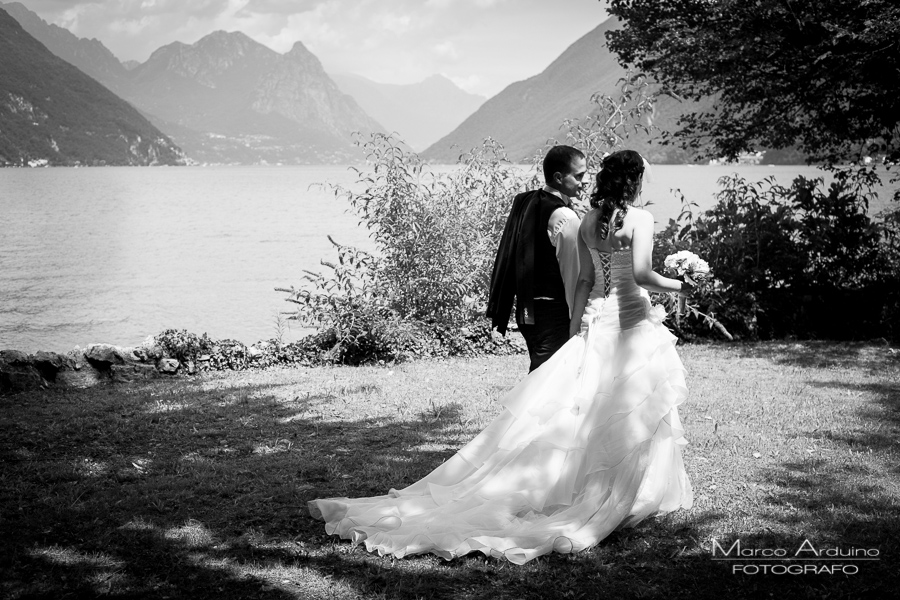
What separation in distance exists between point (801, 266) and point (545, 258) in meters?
8.21

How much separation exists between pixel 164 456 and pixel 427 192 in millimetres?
6385

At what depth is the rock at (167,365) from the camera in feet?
34.6

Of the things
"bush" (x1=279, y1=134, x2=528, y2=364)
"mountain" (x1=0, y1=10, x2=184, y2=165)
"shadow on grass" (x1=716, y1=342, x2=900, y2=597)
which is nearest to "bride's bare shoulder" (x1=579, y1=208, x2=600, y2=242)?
"shadow on grass" (x1=716, y1=342, x2=900, y2=597)

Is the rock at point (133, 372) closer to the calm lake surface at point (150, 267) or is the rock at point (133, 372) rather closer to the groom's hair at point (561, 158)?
the calm lake surface at point (150, 267)

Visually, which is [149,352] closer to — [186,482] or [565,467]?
[186,482]

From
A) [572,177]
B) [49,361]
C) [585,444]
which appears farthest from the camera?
[49,361]

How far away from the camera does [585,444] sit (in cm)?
497

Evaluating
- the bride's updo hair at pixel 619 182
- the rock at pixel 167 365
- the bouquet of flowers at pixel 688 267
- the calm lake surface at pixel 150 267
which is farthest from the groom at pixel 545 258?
the calm lake surface at pixel 150 267

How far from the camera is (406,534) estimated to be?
471 centimetres

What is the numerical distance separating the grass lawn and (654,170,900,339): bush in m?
1.96

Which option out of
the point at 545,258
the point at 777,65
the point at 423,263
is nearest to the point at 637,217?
the point at 545,258

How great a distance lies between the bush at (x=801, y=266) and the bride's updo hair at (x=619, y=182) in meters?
7.41

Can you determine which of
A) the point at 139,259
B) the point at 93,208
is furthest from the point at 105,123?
the point at 139,259

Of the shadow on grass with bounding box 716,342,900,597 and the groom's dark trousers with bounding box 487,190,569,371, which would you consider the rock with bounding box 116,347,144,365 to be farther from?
the shadow on grass with bounding box 716,342,900,597
